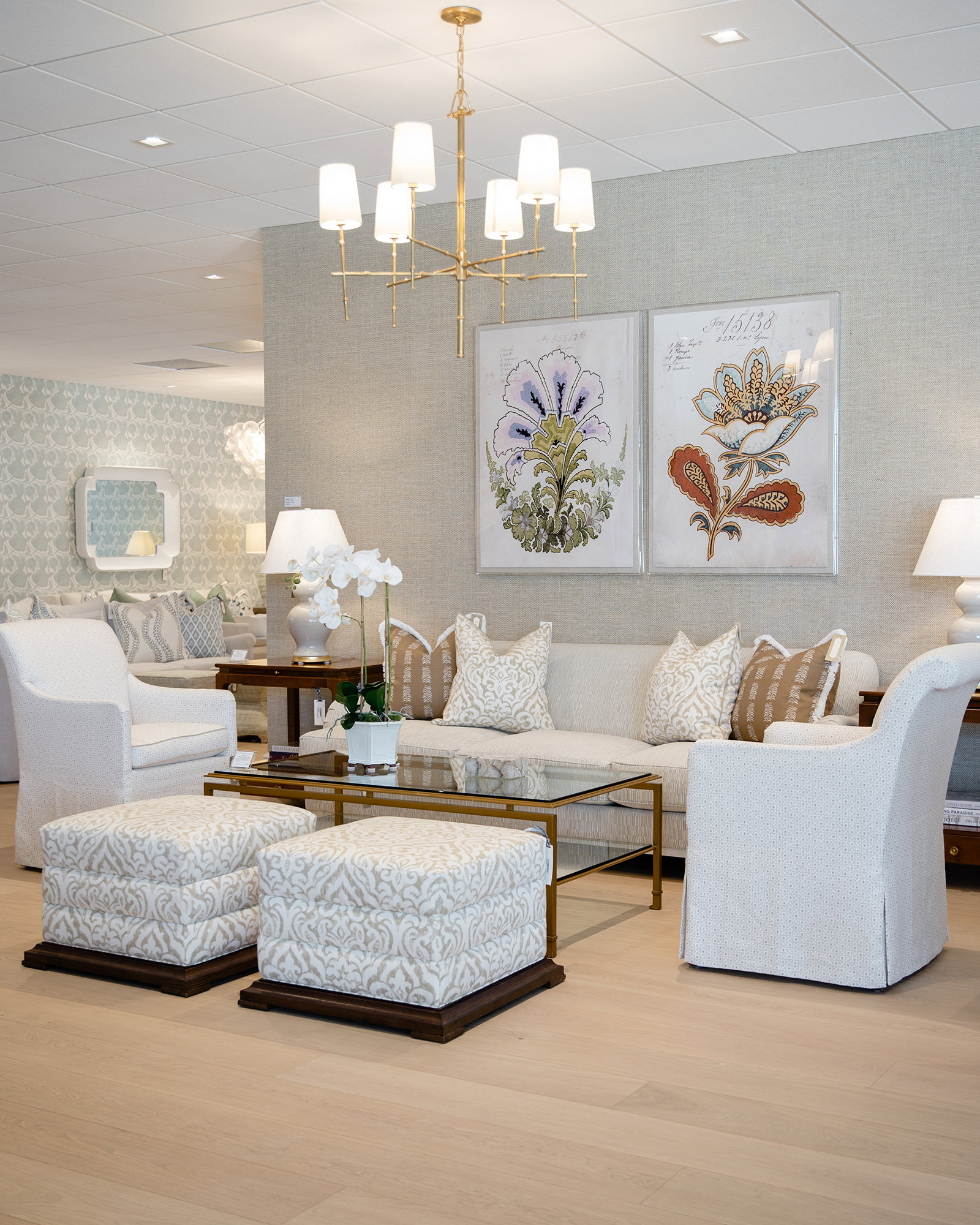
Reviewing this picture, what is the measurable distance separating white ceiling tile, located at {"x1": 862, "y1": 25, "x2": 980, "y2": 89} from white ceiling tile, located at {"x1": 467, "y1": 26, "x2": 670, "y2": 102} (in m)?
0.74

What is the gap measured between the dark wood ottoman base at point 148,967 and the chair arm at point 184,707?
179cm

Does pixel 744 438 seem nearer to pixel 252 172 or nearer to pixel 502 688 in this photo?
pixel 502 688

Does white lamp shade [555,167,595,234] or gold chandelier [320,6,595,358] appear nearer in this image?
gold chandelier [320,6,595,358]

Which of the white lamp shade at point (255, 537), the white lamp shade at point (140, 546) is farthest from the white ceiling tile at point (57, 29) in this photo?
the white lamp shade at point (255, 537)

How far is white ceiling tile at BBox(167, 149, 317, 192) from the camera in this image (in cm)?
530

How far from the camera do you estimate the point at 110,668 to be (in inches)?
211

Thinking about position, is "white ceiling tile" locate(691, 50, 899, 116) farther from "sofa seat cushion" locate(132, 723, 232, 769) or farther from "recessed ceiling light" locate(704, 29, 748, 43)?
"sofa seat cushion" locate(132, 723, 232, 769)

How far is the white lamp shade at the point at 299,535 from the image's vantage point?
596 cm

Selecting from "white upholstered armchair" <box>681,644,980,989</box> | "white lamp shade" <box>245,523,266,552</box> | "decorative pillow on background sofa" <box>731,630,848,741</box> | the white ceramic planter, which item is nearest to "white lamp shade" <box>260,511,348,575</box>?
the white ceramic planter

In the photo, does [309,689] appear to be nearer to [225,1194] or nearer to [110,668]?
[110,668]

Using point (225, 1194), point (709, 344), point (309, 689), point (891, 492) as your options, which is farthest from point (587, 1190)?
point (309, 689)

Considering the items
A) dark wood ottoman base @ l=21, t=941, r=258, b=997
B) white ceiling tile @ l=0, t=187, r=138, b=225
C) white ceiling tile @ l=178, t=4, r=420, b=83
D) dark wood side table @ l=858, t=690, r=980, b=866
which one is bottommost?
dark wood ottoman base @ l=21, t=941, r=258, b=997

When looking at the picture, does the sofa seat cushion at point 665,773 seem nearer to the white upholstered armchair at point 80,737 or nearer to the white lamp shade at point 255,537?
the white upholstered armchair at point 80,737

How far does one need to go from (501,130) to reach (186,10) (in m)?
1.46
